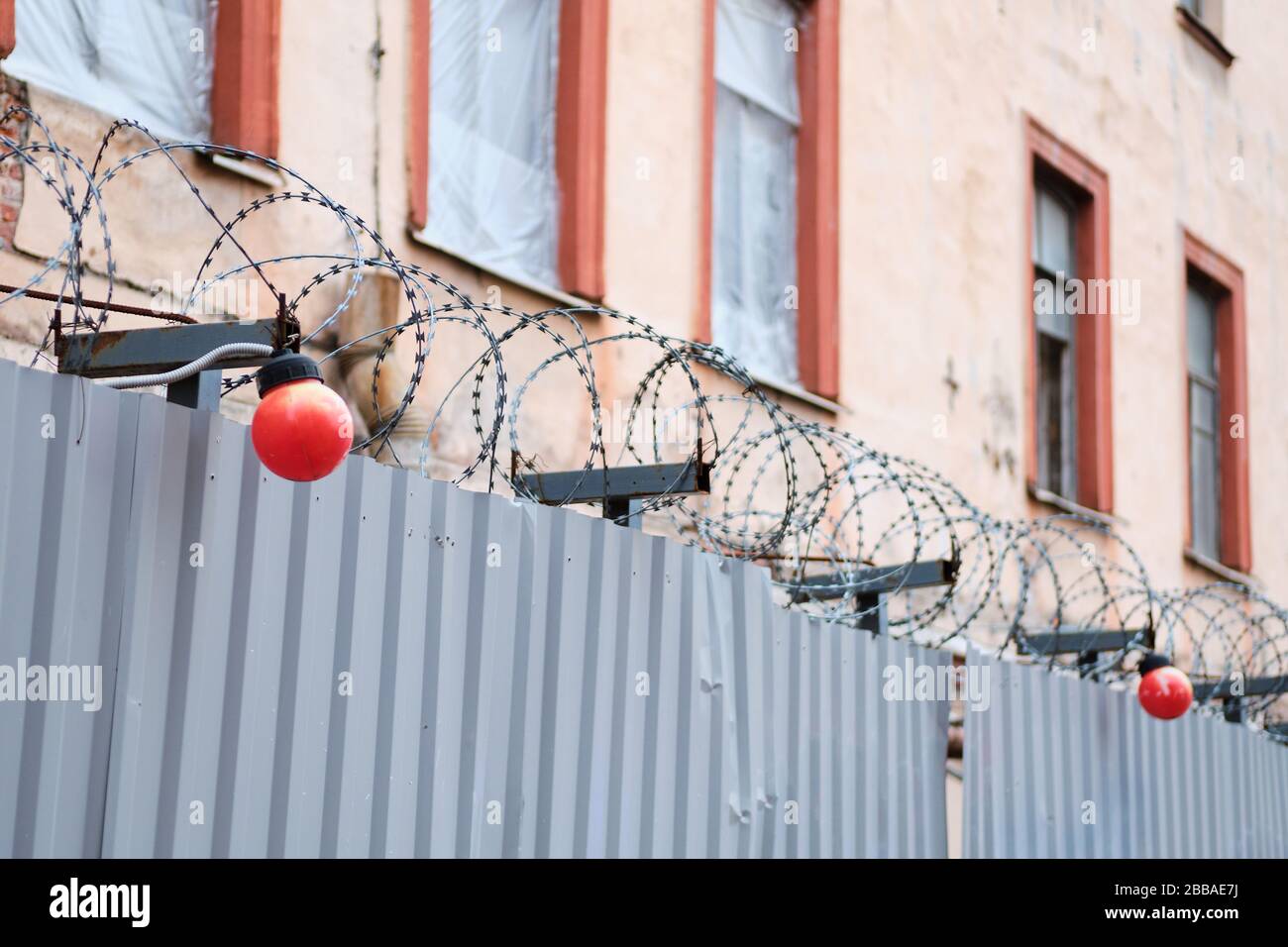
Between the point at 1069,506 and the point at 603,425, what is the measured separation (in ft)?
17.2

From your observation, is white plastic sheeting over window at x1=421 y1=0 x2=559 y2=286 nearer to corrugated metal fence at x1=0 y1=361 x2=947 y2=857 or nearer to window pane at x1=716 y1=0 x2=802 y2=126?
window pane at x1=716 y1=0 x2=802 y2=126

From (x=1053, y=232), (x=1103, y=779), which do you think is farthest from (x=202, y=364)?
(x=1053, y=232)

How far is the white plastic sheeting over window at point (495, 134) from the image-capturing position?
891 centimetres

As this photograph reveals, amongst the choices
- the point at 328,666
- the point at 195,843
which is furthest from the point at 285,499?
the point at 195,843

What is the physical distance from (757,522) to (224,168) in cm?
376

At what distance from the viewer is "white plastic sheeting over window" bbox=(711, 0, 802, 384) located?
10820 mm

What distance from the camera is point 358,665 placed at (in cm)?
529

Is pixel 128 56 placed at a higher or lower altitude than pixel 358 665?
higher
